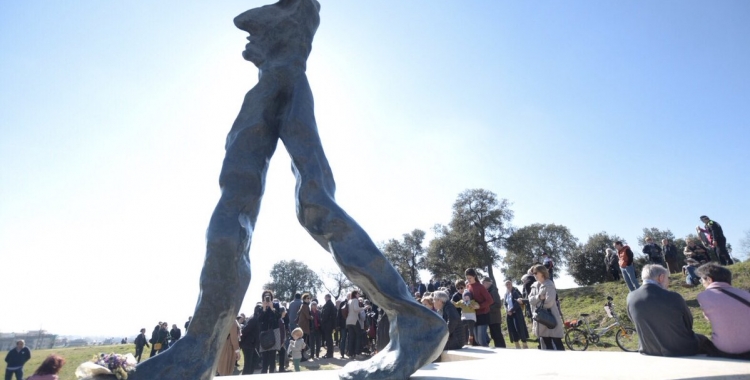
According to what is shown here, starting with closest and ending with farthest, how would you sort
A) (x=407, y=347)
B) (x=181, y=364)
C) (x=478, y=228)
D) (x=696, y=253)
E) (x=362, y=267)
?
(x=181, y=364)
(x=407, y=347)
(x=362, y=267)
(x=696, y=253)
(x=478, y=228)

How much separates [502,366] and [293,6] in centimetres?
400

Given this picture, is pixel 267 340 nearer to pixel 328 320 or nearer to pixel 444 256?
pixel 328 320

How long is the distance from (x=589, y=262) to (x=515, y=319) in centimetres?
4297

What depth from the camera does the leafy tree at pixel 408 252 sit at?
5550 cm

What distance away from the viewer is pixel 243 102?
387 centimetres

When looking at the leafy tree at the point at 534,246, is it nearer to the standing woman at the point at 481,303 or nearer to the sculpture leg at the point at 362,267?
the standing woman at the point at 481,303

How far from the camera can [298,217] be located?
3.49 m

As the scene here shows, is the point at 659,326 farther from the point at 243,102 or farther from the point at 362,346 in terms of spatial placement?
the point at 362,346

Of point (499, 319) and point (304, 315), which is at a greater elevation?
point (304, 315)

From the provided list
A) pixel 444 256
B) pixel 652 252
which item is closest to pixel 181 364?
pixel 652 252

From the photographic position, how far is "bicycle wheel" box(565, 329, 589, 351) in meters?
11.9

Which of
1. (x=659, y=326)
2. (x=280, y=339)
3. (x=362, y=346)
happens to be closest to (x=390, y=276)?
(x=659, y=326)

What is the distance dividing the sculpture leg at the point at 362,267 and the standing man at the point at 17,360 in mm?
15310

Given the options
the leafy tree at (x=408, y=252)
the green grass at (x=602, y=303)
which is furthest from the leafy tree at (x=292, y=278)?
the green grass at (x=602, y=303)
